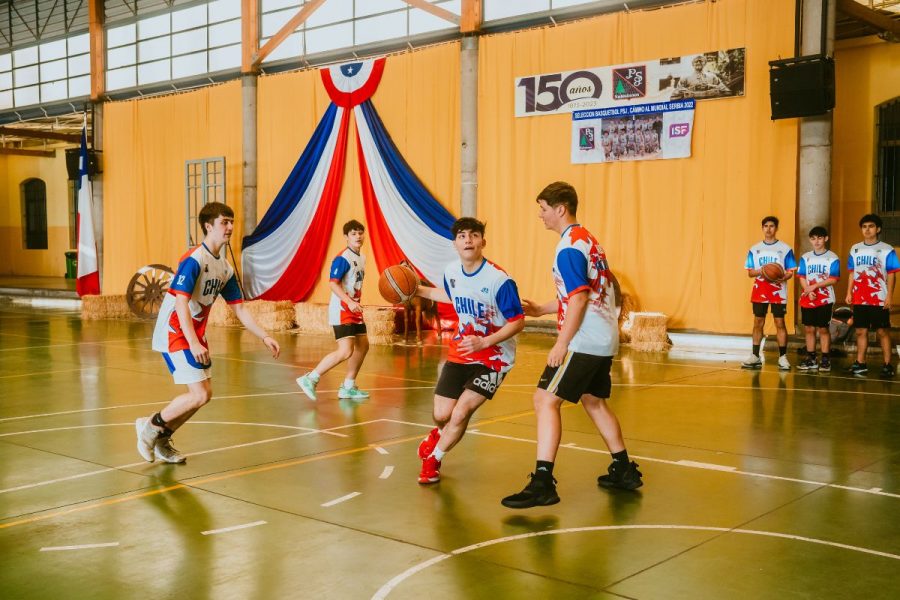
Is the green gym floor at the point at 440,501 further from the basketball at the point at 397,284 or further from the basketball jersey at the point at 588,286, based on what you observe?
the basketball at the point at 397,284

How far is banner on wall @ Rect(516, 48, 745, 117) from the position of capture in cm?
1428

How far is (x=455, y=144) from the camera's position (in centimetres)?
1742

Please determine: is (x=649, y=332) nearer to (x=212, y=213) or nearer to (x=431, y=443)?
(x=431, y=443)

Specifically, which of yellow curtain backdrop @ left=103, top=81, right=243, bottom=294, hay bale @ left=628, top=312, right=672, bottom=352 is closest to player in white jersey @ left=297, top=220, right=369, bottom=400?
hay bale @ left=628, top=312, right=672, bottom=352

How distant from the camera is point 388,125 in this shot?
18.4 metres

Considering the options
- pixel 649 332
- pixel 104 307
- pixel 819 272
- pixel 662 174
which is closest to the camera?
pixel 819 272

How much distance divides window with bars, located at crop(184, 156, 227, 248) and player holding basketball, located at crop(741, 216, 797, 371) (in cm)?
1322

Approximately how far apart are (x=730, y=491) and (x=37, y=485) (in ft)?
14.7

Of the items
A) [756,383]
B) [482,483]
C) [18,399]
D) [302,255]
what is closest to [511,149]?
[302,255]

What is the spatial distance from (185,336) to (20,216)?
3420 centimetres

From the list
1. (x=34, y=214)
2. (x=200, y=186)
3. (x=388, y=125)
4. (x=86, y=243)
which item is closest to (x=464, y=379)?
(x=388, y=125)

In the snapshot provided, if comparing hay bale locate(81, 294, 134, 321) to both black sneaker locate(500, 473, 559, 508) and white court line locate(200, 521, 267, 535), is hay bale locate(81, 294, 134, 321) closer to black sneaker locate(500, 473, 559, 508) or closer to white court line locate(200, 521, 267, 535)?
white court line locate(200, 521, 267, 535)

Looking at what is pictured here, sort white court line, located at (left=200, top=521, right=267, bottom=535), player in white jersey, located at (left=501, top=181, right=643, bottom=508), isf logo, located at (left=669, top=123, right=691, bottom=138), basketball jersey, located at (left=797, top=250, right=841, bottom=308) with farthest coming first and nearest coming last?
isf logo, located at (left=669, top=123, right=691, bottom=138) → basketball jersey, located at (left=797, top=250, right=841, bottom=308) → player in white jersey, located at (left=501, top=181, right=643, bottom=508) → white court line, located at (left=200, top=521, right=267, bottom=535)

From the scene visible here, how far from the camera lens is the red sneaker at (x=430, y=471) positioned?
19.8ft
